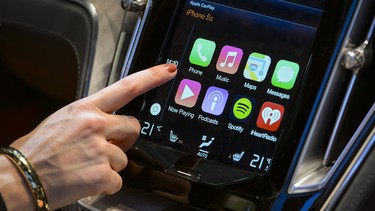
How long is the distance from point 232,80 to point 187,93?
0.18 feet

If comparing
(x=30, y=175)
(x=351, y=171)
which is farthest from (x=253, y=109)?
(x=30, y=175)

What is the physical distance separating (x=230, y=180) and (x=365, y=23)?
0.22 meters

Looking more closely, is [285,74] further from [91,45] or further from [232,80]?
[91,45]

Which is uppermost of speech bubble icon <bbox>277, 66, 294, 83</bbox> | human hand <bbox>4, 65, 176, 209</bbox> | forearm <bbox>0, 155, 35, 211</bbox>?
speech bubble icon <bbox>277, 66, 294, 83</bbox>

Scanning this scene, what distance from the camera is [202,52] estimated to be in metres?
0.74

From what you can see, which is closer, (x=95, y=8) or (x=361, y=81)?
(x=361, y=81)

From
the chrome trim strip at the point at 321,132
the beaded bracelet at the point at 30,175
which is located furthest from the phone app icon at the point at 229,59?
the beaded bracelet at the point at 30,175

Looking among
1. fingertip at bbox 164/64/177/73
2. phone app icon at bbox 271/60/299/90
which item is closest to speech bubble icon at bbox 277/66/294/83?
phone app icon at bbox 271/60/299/90

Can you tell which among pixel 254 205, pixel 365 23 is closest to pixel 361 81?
pixel 365 23

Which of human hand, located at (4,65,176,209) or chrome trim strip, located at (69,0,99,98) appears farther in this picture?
chrome trim strip, located at (69,0,99,98)

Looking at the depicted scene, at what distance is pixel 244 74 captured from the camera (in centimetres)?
72

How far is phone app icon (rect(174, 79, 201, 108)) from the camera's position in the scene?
73 centimetres

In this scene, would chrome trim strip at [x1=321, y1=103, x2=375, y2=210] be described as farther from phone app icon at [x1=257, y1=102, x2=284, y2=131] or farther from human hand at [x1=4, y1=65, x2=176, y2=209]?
human hand at [x1=4, y1=65, x2=176, y2=209]

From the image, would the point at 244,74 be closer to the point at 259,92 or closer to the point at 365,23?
the point at 259,92
